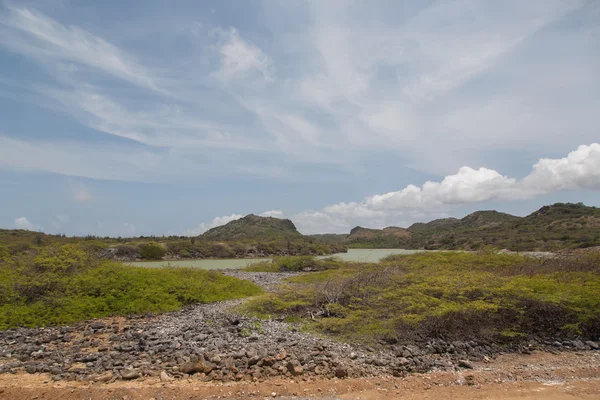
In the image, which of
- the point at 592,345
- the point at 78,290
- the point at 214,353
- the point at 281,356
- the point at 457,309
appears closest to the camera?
the point at 281,356

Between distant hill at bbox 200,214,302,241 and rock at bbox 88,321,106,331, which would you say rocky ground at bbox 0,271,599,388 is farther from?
distant hill at bbox 200,214,302,241

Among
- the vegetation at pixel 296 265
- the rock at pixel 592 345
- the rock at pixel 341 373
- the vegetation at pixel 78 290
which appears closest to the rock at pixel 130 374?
the rock at pixel 341 373

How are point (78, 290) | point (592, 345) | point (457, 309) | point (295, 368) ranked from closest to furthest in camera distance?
point (295, 368), point (592, 345), point (457, 309), point (78, 290)

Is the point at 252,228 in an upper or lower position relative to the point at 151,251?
upper

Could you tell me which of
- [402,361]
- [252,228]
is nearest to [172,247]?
[402,361]

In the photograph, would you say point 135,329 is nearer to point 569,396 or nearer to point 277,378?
point 277,378

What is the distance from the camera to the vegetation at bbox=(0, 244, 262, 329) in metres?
11.2

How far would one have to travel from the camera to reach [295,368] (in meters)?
6.83

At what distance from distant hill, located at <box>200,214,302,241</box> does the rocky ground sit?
87.9 metres

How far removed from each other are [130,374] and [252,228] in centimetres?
10004

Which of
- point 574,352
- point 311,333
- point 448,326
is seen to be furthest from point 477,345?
point 311,333

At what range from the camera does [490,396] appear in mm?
6066

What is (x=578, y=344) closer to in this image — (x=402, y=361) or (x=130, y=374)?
(x=402, y=361)

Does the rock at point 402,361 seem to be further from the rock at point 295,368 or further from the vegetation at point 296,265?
the vegetation at point 296,265
